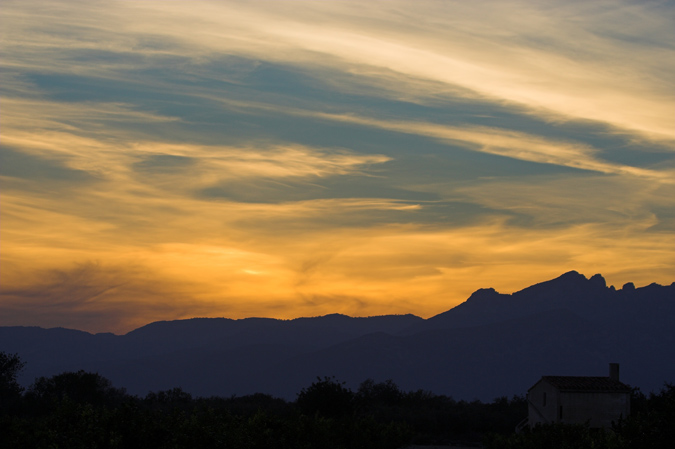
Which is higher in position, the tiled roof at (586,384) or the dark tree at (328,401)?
the tiled roof at (586,384)

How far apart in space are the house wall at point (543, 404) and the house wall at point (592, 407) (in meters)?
0.79

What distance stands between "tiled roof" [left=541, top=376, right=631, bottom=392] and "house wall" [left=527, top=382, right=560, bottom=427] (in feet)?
1.71

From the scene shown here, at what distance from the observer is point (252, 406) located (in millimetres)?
95625

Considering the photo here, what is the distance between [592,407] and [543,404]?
14.2 feet

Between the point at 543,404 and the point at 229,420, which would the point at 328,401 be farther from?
the point at 229,420

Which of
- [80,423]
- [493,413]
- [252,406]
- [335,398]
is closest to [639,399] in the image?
[493,413]

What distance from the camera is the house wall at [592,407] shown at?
198 ft

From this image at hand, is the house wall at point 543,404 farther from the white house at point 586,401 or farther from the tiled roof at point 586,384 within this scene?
the tiled roof at point 586,384

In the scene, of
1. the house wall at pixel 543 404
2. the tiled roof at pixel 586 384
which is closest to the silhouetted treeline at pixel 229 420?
the house wall at pixel 543 404

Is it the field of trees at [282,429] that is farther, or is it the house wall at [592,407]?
the house wall at [592,407]

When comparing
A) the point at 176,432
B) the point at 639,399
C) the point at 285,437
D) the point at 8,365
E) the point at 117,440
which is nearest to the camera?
the point at 117,440

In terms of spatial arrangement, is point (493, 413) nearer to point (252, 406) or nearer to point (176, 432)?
point (252, 406)

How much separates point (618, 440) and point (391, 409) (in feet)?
220

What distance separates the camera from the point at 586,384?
6184cm
